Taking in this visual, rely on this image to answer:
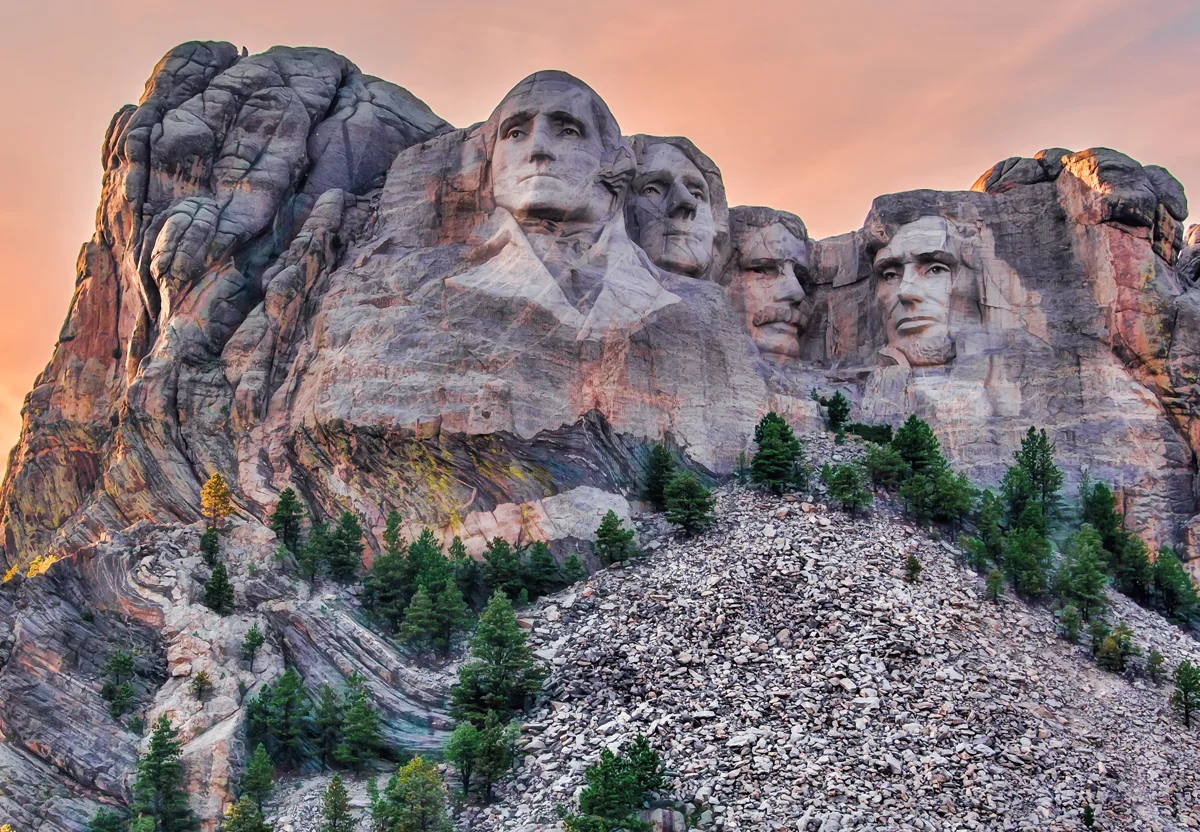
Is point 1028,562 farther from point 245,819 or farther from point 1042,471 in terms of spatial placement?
point 245,819

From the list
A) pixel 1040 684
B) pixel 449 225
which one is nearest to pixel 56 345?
pixel 449 225

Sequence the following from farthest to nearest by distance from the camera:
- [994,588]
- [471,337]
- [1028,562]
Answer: [471,337] → [1028,562] → [994,588]

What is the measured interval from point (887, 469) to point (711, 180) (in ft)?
46.8

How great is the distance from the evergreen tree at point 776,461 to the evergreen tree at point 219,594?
15.3 m

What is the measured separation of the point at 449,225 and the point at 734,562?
53.8 feet

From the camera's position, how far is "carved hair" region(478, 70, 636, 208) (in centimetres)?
5753

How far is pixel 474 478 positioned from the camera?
52.1 meters

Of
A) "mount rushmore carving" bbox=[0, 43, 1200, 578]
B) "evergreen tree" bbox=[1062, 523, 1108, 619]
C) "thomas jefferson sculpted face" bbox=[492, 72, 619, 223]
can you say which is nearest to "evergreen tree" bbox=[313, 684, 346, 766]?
"mount rushmore carving" bbox=[0, 43, 1200, 578]

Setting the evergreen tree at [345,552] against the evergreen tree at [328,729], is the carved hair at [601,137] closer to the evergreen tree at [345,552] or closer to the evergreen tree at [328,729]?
the evergreen tree at [345,552]

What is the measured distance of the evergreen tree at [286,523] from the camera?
51250mm

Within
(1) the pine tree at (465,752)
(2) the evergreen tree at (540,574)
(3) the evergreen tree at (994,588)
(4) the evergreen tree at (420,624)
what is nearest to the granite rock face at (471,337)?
(4) the evergreen tree at (420,624)

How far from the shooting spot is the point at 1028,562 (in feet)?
159

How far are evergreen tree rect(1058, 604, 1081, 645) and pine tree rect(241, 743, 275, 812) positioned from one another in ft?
66.8

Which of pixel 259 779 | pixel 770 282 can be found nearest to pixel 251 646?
pixel 259 779
